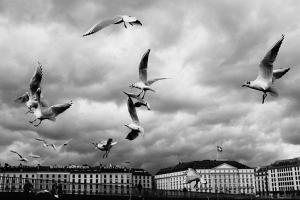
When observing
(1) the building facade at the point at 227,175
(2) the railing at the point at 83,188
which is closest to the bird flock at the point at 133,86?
(2) the railing at the point at 83,188

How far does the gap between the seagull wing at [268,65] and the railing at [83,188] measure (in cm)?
1595

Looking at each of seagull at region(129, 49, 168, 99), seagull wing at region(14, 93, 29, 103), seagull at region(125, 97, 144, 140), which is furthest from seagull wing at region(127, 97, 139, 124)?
seagull wing at region(14, 93, 29, 103)

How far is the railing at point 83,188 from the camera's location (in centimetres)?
2809

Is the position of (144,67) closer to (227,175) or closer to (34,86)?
(34,86)

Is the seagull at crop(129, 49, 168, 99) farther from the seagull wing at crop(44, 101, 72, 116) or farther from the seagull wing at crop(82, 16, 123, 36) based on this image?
the seagull wing at crop(82, 16, 123, 36)

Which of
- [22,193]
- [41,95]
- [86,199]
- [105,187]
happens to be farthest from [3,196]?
[105,187]

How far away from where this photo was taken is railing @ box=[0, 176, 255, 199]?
28.1 metres

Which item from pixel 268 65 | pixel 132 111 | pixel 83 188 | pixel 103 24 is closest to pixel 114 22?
pixel 103 24

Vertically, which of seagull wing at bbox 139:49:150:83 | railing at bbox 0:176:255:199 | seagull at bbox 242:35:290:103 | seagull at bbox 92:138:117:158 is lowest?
railing at bbox 0:176:255:199

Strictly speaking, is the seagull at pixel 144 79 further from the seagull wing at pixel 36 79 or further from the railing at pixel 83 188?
the railing at pixel 83 188

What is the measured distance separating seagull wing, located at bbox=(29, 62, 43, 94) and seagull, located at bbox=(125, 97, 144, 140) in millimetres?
4456

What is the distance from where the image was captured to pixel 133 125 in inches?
664

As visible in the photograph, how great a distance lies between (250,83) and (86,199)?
1920 centimetres

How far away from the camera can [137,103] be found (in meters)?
17.5
